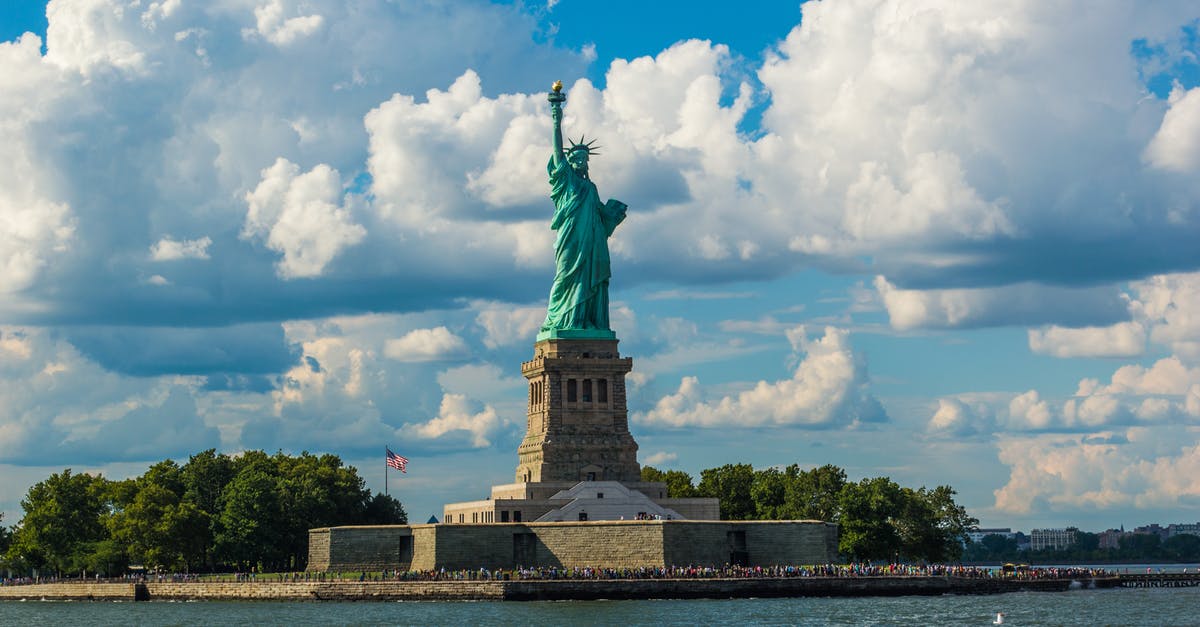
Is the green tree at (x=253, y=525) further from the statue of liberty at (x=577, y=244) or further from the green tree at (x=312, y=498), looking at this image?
the statue of liberty at (x=577, y=244)

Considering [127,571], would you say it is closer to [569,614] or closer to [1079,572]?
[569,614]

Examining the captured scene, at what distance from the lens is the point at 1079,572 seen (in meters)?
108

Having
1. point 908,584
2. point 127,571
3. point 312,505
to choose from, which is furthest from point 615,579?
point 127,571

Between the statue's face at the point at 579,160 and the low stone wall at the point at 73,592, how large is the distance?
36084 mm

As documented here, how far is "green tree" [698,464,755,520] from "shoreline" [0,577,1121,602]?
2232 cm

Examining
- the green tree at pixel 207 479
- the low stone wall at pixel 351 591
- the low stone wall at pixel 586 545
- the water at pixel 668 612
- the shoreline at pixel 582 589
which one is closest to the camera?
the water at pixel 668 612

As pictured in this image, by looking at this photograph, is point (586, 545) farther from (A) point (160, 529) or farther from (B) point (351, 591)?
(A) point (160, 529)

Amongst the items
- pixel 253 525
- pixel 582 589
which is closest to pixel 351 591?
pixel 582 589

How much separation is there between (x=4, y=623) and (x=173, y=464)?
38.7 meters

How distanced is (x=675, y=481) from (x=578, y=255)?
84.3 feet

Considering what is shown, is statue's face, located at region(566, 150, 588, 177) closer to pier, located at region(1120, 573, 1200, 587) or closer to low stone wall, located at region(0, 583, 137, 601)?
low stone wall, located at region(0, 583, 137, 601)

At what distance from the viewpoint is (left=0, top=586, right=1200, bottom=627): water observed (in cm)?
7206

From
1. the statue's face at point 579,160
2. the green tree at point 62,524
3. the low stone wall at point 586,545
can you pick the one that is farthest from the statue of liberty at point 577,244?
the green tree at point 62,524

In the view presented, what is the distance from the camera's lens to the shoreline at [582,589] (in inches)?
3297
